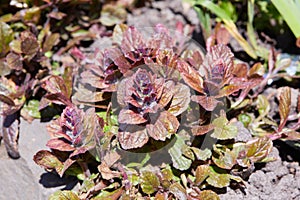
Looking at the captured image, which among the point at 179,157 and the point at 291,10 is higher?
the point at 291,10

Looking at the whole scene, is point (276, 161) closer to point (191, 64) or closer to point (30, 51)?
point (191, 64)

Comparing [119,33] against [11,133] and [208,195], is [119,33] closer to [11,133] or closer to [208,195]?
[11,133]

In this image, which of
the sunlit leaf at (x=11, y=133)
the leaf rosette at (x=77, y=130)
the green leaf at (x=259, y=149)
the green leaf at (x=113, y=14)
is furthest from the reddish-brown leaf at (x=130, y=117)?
the green leaf at (x=113, y=14)

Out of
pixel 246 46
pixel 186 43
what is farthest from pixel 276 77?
pixel 186 43

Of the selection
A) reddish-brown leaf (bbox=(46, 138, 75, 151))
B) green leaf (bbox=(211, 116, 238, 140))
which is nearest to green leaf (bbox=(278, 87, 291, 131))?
green leaf (bbox=(211, 116, 238, 140))

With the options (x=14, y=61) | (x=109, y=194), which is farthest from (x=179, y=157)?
(x=14, y=61)

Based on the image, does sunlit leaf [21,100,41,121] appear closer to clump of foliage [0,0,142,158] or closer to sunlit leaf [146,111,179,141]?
clump of foliage [0,0,142,158]
